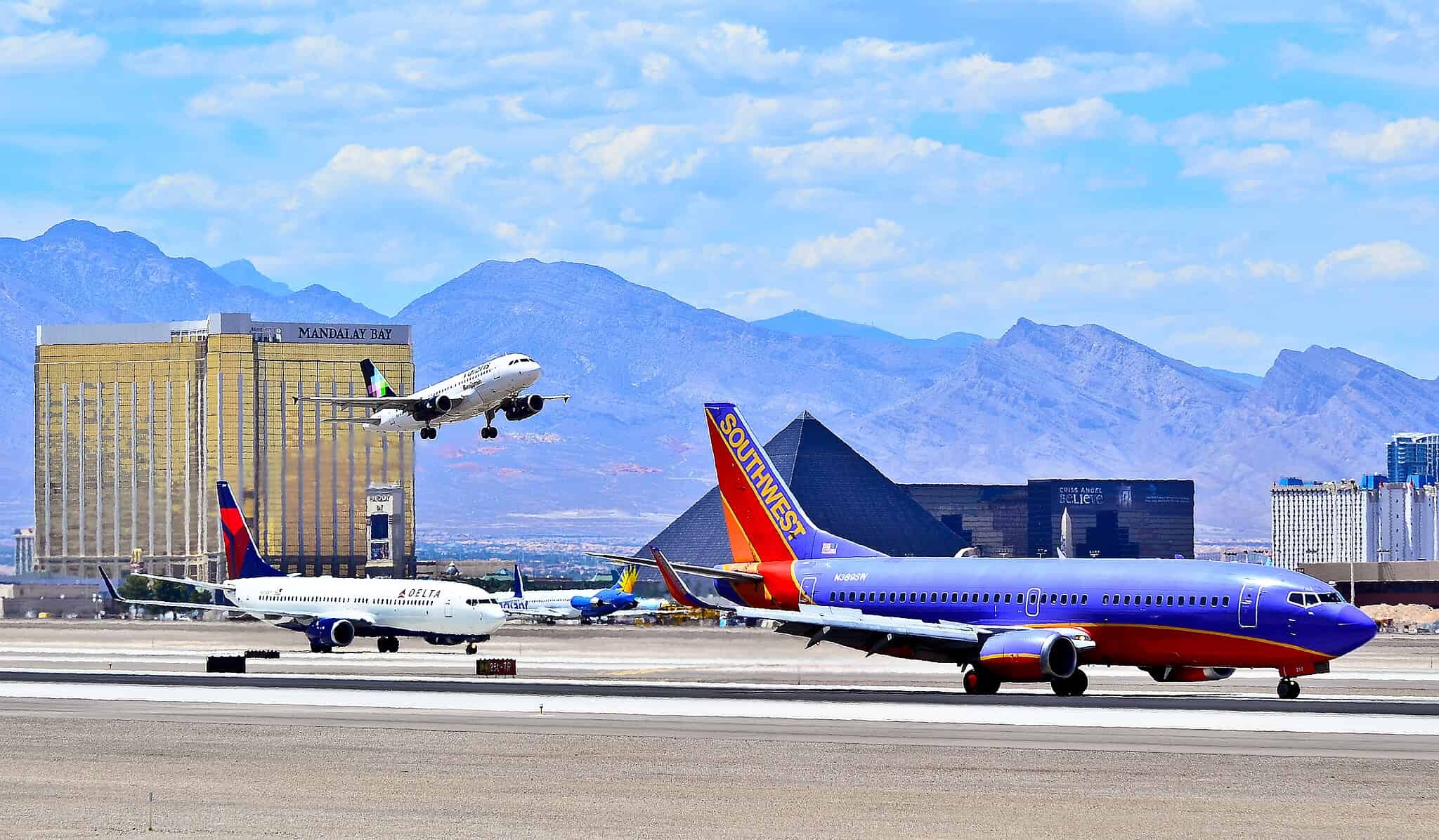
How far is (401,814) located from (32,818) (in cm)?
635

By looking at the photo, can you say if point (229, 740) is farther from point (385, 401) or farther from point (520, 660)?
point (520, 660)

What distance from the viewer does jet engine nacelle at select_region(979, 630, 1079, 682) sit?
65.9m

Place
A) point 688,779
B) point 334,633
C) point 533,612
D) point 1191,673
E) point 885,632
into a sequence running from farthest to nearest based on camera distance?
point 533,612 < point 334,633 < point 885,632 < point 1191,673 < point 688,779

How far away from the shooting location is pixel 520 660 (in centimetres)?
10381

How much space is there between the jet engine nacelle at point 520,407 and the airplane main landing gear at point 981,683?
29193 millimetres

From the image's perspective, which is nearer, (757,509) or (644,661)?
(757,509)

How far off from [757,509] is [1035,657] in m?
18.2

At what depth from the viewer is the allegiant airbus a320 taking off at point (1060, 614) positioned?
6438cm

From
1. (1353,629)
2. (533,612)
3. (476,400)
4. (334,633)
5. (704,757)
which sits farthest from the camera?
(533,612)

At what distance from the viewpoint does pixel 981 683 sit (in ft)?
223

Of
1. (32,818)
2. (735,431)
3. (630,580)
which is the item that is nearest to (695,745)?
(32,818)

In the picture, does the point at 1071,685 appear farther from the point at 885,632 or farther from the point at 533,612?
the point at 533,612

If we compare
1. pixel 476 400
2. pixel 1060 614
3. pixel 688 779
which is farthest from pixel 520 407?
pixel 688 779

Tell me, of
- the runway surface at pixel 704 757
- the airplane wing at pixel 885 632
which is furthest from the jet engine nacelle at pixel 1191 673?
the airplane wing at pixel 885 632
